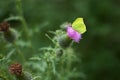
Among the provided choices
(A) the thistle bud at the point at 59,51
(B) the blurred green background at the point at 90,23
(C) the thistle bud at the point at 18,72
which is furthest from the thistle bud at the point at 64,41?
(B) the blurred green background at the point at 90,23

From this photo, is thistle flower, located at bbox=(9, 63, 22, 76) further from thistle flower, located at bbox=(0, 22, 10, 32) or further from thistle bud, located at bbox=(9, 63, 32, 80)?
thistle flower, located at bbox=(0, 22, 10, 32)

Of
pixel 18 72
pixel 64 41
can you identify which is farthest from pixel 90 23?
pixel 18 72

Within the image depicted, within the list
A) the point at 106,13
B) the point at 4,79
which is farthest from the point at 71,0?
the point at 4,79

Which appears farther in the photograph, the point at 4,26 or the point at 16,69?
the point at 4,26

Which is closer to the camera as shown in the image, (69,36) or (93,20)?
(69,36)

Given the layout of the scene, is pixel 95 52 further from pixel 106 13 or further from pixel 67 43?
pixel 67 43

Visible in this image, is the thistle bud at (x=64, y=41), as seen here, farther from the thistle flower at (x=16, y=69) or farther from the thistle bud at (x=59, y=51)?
the thistle flower at (x=16, y=69)

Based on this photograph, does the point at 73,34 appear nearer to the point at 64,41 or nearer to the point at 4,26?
the point at 64,41
